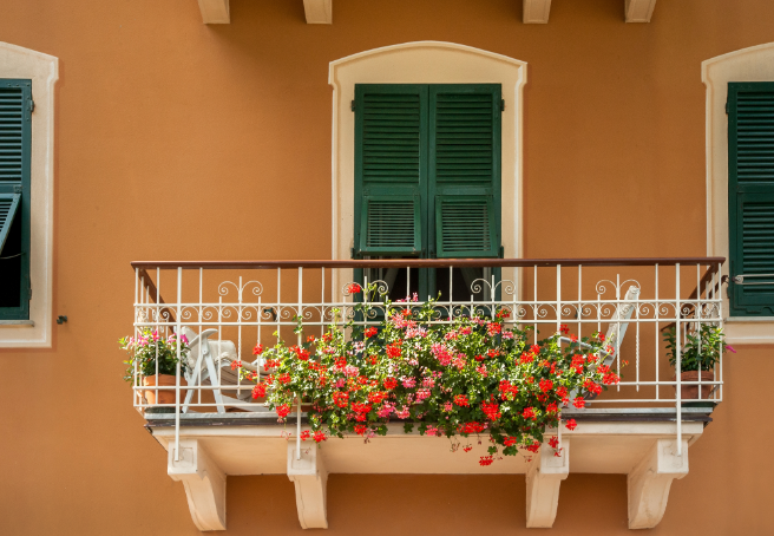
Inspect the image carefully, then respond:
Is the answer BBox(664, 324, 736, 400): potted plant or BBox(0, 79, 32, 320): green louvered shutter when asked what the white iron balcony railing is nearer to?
BBox(664, 324, 736, 400): potted plant

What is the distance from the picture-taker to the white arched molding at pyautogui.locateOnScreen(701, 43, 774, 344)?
21.9ft

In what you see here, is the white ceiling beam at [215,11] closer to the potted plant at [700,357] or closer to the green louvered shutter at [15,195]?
the green louvered shutter at [15,195]

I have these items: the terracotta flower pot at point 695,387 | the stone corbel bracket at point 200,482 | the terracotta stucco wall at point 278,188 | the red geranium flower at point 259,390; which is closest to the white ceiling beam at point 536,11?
the terracotta stucco wall at point 278,188

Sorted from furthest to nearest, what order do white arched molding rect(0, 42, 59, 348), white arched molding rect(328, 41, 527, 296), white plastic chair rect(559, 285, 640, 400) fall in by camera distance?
white arched molding rect(328, 41, 527, 296)
white arched molding rect(0, 42, 59, 348)
white plastic chair rect(559, 285, 640, 400)

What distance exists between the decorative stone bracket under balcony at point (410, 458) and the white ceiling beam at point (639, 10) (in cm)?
281

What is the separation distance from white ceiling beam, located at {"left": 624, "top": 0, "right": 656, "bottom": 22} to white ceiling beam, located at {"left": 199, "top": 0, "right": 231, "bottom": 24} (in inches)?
108

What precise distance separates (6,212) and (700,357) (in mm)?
4485

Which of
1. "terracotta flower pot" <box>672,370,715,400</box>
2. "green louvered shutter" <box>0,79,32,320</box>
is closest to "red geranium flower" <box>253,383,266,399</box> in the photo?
"green louvered shutter" <box>0,79,32,320</box>

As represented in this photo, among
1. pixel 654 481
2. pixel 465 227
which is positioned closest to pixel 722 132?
pixel 465 227

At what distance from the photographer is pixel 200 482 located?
6098mm

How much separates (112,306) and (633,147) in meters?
3.67

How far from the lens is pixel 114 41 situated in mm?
7012

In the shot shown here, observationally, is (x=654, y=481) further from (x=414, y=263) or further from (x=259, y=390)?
(x=259, y=390)

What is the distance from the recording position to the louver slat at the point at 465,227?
6680 mm
